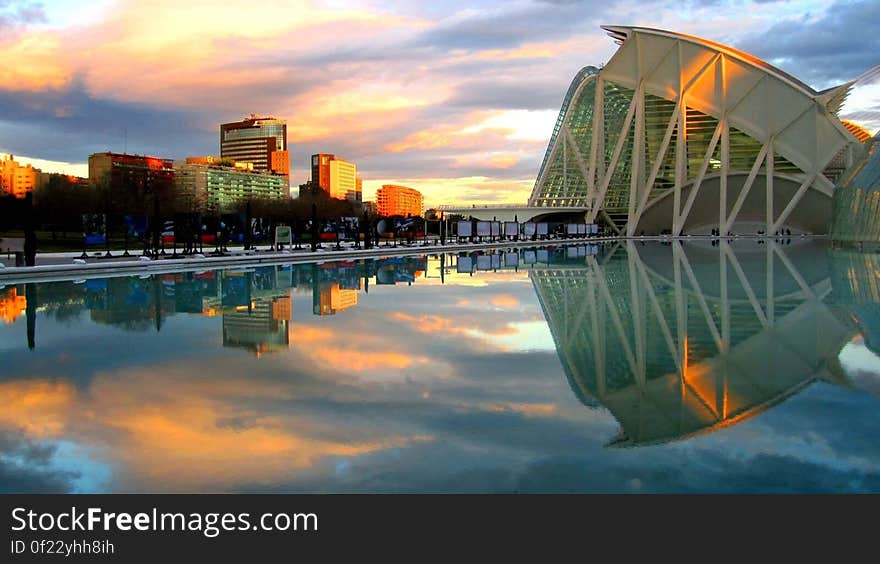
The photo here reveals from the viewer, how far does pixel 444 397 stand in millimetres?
6340

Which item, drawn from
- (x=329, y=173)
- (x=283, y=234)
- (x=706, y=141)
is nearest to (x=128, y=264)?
(x=283, y=234)

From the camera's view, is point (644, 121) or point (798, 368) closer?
point (798, 368)

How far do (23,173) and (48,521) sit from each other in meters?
106

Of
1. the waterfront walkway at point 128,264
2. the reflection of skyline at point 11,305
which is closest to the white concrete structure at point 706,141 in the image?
the waterfront walkway at point 128,264

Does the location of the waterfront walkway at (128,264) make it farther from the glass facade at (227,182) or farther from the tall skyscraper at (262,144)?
the tall skyscraper at (262,144)

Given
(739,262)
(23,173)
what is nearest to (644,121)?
(739,262)

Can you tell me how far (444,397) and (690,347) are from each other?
11.5 ft

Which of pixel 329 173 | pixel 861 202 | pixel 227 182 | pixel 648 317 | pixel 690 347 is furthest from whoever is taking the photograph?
pixel 329 173

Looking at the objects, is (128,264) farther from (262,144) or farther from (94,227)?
(262,144)

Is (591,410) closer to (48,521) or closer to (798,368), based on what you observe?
(798,368)

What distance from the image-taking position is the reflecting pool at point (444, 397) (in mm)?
4387

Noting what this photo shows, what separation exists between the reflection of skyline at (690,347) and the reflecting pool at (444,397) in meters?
0.04

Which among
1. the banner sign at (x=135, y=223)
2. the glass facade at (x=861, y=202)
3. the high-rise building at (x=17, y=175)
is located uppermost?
the high-rise building at (x=17, y=175)

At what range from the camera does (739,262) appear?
88.2 feet
